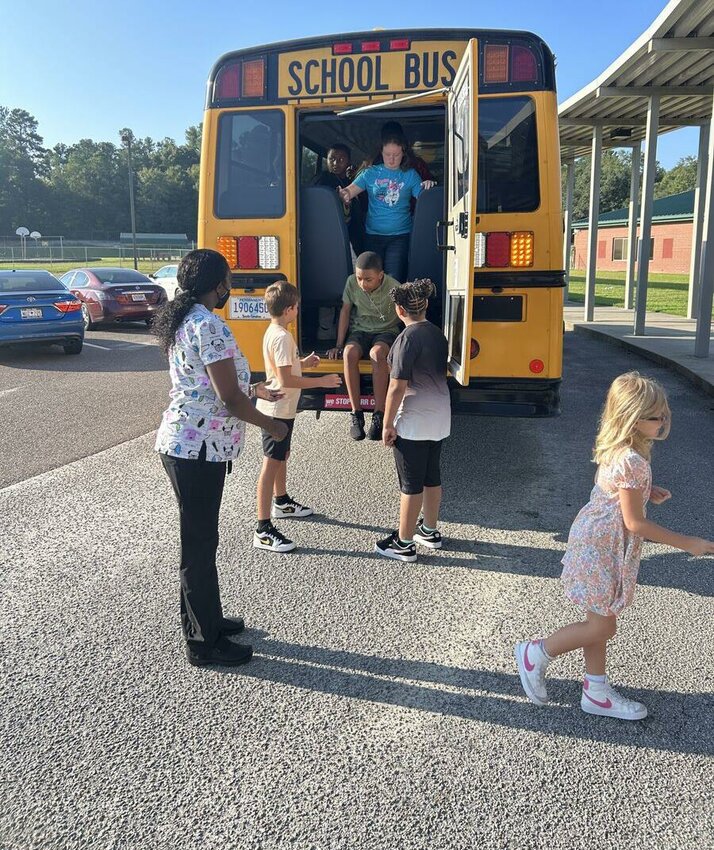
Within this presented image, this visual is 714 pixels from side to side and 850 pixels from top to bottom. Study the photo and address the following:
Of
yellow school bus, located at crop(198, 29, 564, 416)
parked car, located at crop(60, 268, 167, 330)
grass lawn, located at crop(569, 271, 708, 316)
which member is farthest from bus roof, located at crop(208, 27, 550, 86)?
grass lawn, located at crop(569, 271, 708, 316)

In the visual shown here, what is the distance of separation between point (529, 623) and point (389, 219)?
3652 millimetres

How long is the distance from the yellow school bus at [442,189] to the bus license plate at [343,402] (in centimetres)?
1

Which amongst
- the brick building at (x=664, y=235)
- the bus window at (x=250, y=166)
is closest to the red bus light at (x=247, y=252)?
the bus window at (x=250, y=166)

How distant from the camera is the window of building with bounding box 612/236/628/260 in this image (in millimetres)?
47469

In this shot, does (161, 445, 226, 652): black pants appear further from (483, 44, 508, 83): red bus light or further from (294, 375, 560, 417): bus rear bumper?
(483, 44, 508, 83): red bus light

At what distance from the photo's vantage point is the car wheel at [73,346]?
41.6 ft

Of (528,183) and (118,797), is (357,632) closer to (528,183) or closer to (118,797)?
(118,797)

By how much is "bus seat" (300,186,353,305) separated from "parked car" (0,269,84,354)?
7.71 m

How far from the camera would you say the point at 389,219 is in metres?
5.90

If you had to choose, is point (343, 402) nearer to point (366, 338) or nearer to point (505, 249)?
point (366, 338)

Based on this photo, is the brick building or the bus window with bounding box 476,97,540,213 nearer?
the bus window with bounding box 476,97,540,213

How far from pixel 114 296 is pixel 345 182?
36.4 ft

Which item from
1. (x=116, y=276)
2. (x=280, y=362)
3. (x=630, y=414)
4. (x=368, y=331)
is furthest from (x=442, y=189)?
(x=116, y=276)

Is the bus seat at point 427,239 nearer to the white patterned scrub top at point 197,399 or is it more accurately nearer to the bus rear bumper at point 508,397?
the bus rear bumper at point 508,397
